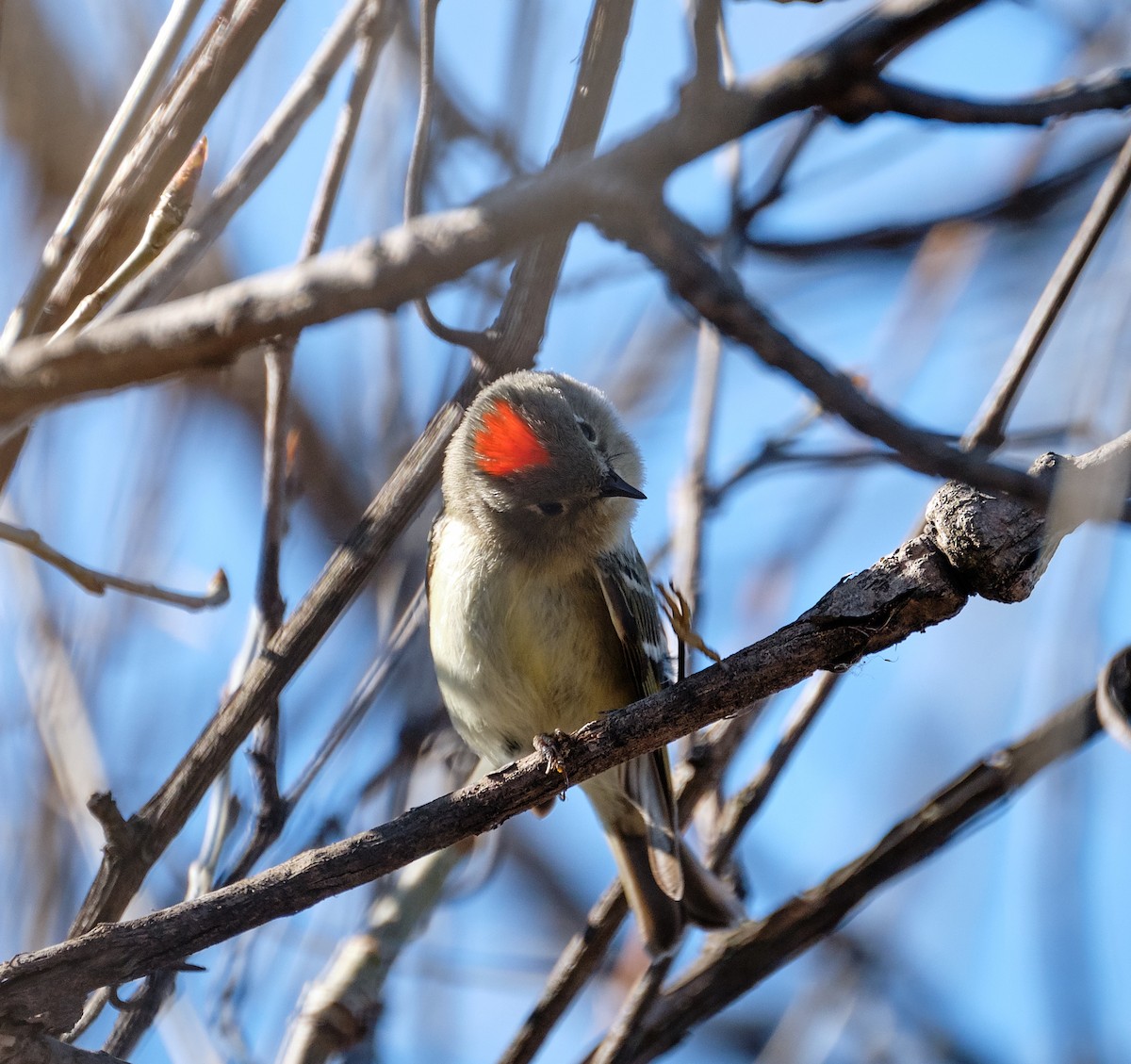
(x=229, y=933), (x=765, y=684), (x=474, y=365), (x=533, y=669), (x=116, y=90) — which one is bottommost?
(x=765, y=684)

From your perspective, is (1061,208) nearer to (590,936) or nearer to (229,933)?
(590,936)

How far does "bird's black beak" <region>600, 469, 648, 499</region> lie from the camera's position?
326 cm

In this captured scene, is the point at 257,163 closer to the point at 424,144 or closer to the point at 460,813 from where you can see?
the point at 424,144

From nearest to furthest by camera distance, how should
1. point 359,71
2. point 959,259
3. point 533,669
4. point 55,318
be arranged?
point 55,318, point 359,71, point 533,669, point 959,259

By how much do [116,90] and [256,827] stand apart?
116 inches

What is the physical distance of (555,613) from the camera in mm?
3443

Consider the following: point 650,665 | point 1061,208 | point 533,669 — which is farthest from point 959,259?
point 533,669

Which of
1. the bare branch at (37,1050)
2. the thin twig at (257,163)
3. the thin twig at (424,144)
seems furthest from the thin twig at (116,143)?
the bare branch at (37,1050)

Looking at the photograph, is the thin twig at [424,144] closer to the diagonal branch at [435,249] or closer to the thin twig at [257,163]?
the thin twig at [257,163]

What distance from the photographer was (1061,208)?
401 cm

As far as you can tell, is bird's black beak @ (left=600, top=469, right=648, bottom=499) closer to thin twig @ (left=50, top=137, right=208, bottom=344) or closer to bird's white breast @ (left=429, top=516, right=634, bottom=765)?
bird's white breast @ (left=429, top=516, right=634, bottom=765)

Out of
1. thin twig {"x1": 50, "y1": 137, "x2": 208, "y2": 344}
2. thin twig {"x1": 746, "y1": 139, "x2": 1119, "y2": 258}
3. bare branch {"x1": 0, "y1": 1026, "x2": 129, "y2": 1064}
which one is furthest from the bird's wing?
thin twig {"x1": 50, "y1": 137, "x2": 208, "y2": 344}

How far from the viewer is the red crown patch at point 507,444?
134 inches

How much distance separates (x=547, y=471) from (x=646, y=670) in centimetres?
69
